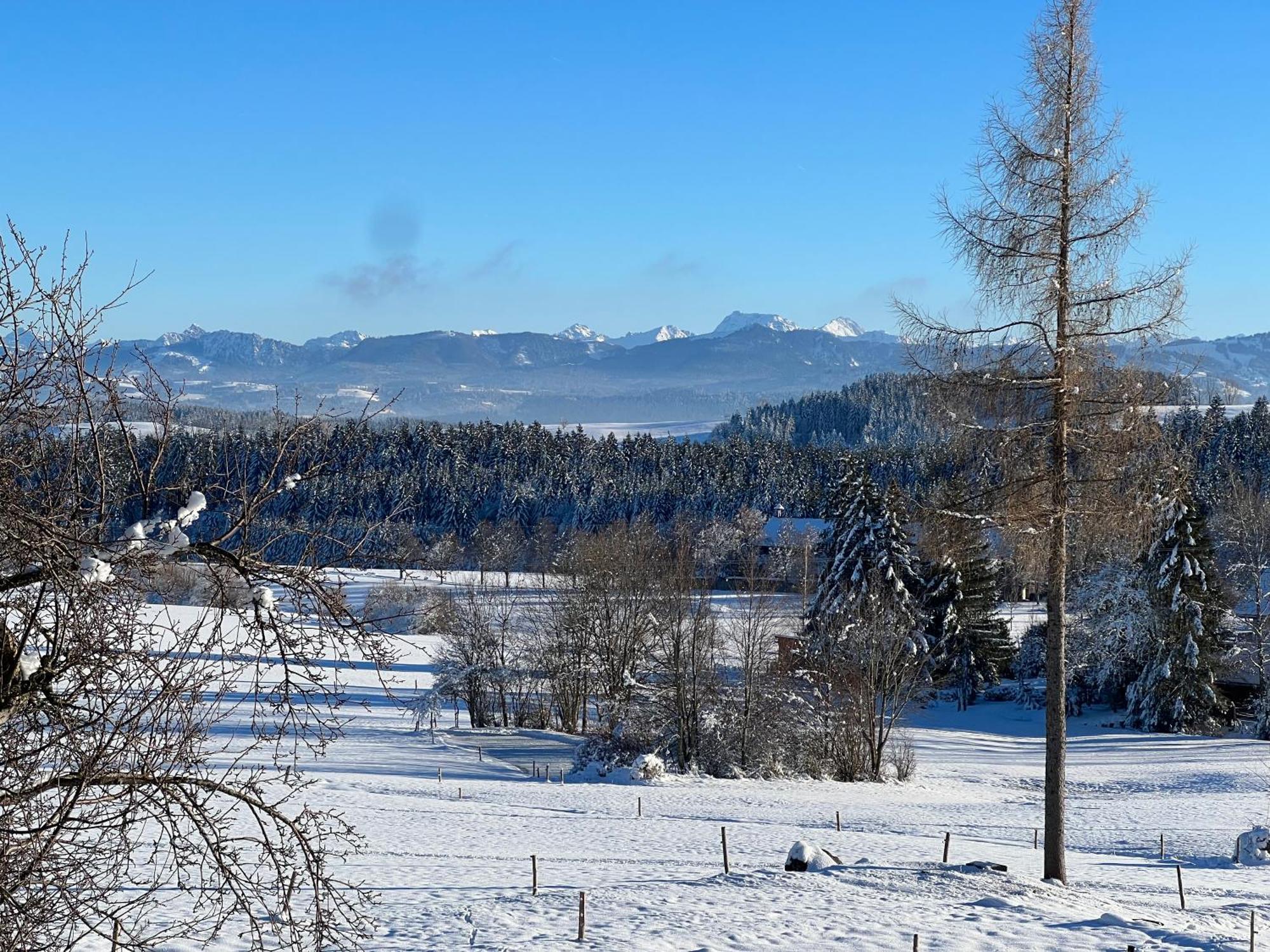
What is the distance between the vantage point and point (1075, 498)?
1484 centimetres

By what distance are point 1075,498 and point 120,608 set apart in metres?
12.3

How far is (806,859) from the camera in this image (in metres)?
18.7

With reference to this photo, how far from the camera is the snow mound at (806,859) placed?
18688 mm

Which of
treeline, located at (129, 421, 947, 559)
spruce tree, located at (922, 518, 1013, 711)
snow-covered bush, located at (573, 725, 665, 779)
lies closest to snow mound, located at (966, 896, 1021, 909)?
snow-covered bush, located at (573, 725, 665, 779)

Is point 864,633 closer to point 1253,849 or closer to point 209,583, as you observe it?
point 1253,849

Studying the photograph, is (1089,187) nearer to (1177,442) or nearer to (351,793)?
(1177,442)

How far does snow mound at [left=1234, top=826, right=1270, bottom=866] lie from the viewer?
2423 cm

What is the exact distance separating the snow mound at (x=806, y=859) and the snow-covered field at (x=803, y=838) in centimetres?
37

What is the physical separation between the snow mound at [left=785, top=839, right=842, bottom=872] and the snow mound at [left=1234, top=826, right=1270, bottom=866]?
11466mm

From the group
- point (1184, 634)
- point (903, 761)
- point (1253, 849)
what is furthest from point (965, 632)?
point (1253, 849)

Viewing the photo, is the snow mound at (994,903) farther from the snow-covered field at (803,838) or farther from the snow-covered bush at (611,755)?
the snow-covered bush at (611,755)

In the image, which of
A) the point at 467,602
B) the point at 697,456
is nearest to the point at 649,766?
the point at 467,602

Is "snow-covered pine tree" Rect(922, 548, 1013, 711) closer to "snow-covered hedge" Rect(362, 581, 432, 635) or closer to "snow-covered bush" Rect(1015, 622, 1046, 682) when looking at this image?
"snow-covered bush" Rect(1015, 622, 1046, 682)

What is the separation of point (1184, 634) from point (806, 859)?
35.0 m
